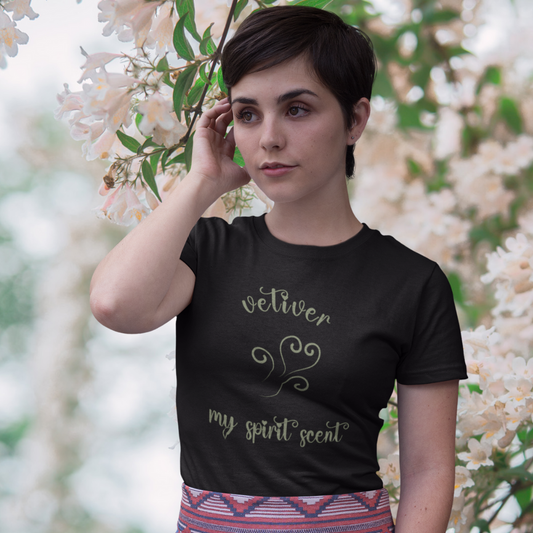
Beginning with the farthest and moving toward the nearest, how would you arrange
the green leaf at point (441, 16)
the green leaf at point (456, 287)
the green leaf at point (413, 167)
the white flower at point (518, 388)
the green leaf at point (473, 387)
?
the green leaf at point (413, 167) → the green leaf at point (456, 287) → the green leaf at point (441, 16) → the green leaf at point (473, 387) → the white flower at point (518, 388)

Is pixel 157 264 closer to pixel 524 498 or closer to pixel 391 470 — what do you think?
pixel 391 470

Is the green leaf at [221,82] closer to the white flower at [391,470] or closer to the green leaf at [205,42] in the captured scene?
the green leaf at [205,42]

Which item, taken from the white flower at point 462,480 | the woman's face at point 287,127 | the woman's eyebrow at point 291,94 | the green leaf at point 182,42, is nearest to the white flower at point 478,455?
the white flower at point 462,480

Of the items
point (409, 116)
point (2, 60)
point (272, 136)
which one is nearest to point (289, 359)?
point (272, 136)

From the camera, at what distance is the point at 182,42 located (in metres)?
0.78

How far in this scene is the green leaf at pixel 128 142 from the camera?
0.81m

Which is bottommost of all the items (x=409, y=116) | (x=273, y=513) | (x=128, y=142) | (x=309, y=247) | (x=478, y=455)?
(x=273, y=513)

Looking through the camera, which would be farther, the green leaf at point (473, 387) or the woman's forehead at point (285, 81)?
the green leaf at point (473, 387)

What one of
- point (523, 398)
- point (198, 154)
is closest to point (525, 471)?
point (523, 398)

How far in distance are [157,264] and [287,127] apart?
0.22 meters

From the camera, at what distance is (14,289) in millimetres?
3680

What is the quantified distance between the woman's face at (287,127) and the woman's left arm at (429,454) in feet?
1.03

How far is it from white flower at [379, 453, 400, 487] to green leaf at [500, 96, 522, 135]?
971mm

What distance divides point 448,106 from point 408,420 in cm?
104
